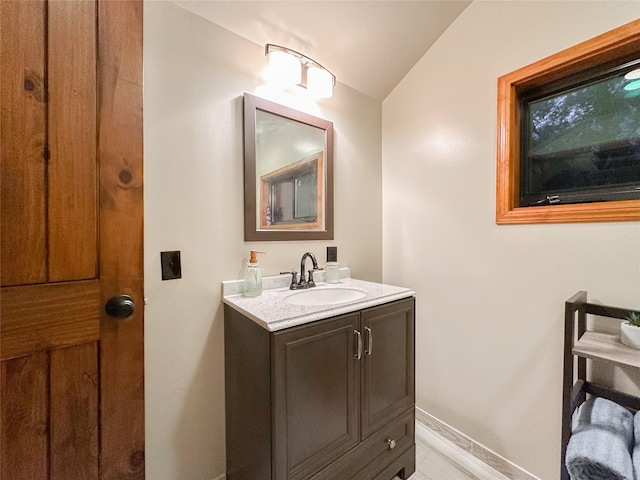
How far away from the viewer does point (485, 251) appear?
1320 millimetres

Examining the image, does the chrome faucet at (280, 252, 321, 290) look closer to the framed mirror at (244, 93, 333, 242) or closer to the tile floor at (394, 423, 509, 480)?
the framed mirror at (244, 93, 333, 242)

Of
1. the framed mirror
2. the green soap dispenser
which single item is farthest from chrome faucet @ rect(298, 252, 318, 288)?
the green soap dispenser

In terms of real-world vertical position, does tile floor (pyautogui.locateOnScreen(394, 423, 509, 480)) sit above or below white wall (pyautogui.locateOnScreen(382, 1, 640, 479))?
below

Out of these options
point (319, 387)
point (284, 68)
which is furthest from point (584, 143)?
point (319, 387)

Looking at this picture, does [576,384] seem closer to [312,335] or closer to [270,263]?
[312,335]

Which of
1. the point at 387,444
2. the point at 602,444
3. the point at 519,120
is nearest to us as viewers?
the point at 602,444

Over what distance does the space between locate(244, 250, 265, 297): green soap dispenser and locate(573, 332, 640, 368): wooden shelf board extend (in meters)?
1.20

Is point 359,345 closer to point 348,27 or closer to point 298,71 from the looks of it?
point 298,71

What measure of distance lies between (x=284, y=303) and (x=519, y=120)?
1.43 metres

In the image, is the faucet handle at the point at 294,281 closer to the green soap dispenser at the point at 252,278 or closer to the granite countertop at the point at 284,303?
the granite countertop at the point at 284,303

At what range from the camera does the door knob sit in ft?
2.10

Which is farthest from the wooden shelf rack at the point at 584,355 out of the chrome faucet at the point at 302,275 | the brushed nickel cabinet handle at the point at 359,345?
the chrome faucet at the point at 302,275

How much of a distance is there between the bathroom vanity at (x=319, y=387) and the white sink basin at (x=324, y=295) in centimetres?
3

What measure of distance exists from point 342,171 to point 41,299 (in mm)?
1435
